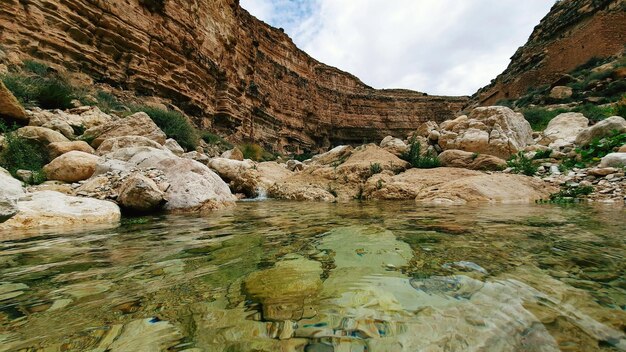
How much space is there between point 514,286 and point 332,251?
914 mm

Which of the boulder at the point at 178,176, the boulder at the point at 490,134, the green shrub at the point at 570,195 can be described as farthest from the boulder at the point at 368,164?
the green shrub at the point at 570,195

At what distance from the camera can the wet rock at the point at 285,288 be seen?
931mm

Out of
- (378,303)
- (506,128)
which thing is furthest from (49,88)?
(506,128)

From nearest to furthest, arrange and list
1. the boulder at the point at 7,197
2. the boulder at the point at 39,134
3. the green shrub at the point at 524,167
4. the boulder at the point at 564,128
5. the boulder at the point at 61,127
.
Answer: the boulder at the point at 7,197
the boulder at the point at 39,134
the green shrub at the point at 524,167
the boulder at the point at 61,127
the boulder at the point at 564,128

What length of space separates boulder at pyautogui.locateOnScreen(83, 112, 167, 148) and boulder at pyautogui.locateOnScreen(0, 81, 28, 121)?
3.94 feet

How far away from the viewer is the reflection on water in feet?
2.51

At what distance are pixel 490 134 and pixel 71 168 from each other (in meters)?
9.65

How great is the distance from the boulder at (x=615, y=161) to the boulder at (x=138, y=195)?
24.8ft

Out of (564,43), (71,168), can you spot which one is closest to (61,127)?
(71,168)

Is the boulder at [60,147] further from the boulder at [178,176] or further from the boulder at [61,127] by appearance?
the boulder at [61,127]

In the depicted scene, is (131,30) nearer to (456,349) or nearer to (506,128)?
(506,128)

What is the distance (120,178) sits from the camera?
14.3 ft

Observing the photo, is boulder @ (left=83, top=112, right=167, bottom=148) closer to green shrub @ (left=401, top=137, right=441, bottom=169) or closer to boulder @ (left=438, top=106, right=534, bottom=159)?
green shrub @ (left=401, top=137, right=441, bottom=169)

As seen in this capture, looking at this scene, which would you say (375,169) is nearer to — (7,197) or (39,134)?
(7,197)
